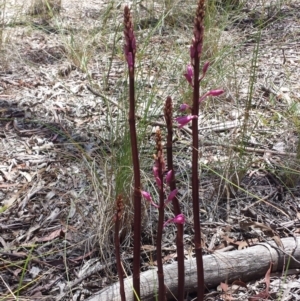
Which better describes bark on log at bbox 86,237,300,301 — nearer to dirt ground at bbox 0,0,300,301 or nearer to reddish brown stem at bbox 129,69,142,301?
dirt ground at bbox 0,0,300,301

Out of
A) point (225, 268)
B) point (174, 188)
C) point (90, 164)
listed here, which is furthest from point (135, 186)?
point (90, 164)

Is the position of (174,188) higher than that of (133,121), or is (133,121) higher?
(133,121)

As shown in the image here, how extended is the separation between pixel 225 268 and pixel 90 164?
3.00 ft

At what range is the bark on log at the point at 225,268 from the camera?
1872 millimetres

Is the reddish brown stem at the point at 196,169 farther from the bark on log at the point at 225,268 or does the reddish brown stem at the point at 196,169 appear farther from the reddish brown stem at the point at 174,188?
the bark on log at the point at 225,268

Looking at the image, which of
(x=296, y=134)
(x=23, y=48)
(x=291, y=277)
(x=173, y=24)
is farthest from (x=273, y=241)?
(x=23, y=48)

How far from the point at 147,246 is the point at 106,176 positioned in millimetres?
355

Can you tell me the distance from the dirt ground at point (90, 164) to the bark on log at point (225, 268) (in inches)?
2.8

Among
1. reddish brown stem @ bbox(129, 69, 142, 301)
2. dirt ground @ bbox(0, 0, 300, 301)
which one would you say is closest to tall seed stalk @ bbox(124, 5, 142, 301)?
reddish brown stem @ bbox(129, 69, 142, 301)

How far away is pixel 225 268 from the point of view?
2002 mm

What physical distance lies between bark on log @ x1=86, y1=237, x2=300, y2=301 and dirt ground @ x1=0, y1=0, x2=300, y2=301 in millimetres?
71

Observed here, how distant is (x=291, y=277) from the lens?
2.08 m

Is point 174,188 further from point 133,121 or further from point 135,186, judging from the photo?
point 133,121

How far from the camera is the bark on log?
1.87 metres
